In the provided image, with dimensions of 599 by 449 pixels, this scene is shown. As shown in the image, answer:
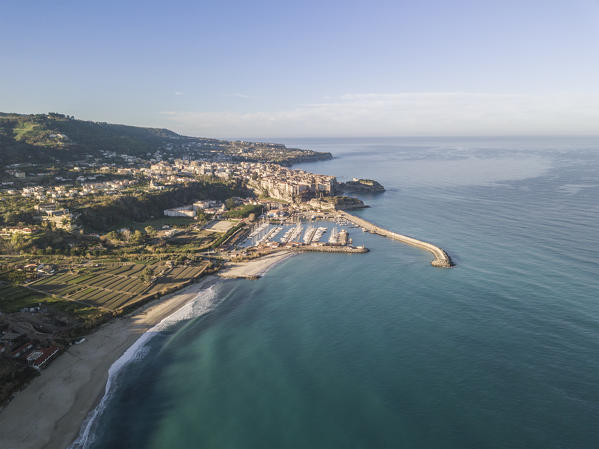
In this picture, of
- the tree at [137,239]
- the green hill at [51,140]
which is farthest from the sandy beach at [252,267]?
the green hill at [51,140]

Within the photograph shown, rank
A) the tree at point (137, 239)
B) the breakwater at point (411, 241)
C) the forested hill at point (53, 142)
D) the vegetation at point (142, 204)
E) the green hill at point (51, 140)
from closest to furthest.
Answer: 1. the breakwater at point (411, 241)
2. the tree at point (137, 239)
3. the vegetation at point (142, 204)
4. the forested hill at point (53, 142)
5. the green hill at point (51, 140)

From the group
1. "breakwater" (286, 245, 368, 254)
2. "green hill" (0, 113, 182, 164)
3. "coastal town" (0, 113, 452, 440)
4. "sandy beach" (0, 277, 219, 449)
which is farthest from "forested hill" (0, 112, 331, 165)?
"sandy beach" (0, 277, 219, 449)

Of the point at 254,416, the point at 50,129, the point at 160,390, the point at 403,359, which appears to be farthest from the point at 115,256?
the point at 50,129

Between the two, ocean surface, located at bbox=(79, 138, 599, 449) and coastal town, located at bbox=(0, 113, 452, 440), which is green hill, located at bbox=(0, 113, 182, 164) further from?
ocean surface, located at bbox=(79, 138, 599, 449)

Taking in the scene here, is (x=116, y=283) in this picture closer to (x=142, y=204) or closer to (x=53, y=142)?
(x=142, y=204)

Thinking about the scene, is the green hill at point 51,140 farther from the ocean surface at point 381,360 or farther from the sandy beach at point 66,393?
the ocean surface at point 381,360

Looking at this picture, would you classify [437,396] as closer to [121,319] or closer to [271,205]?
[121,319]
